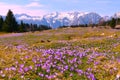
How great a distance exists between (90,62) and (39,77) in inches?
174

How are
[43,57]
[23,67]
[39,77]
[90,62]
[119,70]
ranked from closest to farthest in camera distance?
[39,77], [23,67], [119,70], [43,57], [90,62]

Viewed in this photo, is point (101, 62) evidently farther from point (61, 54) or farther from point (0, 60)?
point (0, 60)

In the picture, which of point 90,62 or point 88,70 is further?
point 90,62

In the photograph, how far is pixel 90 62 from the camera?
620 inches

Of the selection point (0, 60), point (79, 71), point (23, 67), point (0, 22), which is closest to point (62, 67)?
point (79, 71)

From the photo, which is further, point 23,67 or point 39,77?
point 23,67

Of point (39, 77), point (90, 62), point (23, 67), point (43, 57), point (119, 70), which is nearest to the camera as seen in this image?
point (39, 77)

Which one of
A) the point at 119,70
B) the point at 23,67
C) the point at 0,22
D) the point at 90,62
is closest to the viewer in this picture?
the point at 23,67

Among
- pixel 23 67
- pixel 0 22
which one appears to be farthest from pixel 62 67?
pixel 0 22

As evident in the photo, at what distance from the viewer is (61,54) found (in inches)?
636

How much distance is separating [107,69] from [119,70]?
631 mm

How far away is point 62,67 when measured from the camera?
1357 cm

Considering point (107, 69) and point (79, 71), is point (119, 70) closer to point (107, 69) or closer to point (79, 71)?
point (107, 69)

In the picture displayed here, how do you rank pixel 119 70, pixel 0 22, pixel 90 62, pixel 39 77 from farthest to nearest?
pixel 0 22
pixel 90 62
pixel 119 70
pixel 39 77
